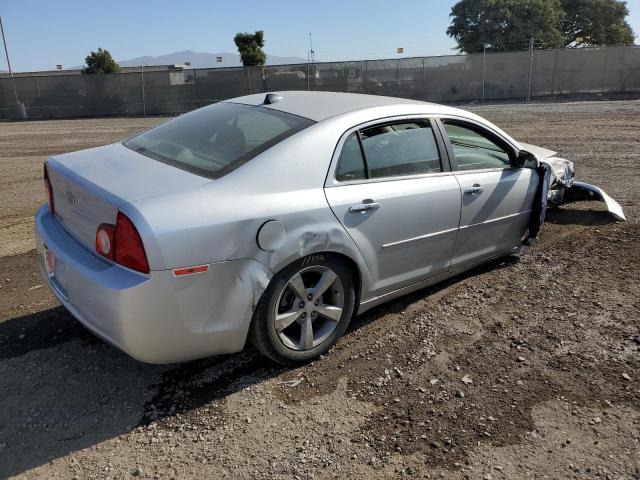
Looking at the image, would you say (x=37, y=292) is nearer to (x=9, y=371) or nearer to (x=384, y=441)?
(x=9, y=371)

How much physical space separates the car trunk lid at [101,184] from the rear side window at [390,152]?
3.18 ft

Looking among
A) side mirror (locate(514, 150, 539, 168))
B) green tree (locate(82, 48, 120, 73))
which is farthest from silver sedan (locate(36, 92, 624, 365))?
green tree (locate(82, 48, 120, 73))

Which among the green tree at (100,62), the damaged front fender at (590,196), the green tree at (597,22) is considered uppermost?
the green tree at (597,22)

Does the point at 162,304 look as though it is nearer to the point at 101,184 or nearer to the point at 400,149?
the point at 101,184

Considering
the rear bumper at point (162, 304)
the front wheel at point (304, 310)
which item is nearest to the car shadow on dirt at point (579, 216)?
the front wheel at point (304, 310)

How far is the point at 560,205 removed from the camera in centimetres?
671

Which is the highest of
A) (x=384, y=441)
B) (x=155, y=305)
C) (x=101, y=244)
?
(x=101, y=244)

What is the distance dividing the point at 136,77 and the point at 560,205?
2444cm

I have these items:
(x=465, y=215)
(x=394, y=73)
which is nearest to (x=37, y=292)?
(x=465, y=215)

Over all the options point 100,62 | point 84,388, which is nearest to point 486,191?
point 84,388

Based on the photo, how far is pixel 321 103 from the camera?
12.5ft

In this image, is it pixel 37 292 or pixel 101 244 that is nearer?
pixel 101 244

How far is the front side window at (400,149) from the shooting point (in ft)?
11.6

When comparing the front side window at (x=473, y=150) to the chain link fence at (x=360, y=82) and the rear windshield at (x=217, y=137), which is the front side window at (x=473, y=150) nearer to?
the rear windshield at (x=217, y=137)
